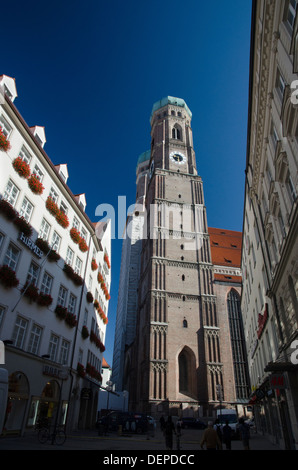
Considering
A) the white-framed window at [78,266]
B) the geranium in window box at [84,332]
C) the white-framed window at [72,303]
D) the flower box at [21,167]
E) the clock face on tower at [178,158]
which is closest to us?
the flower box at [21,167]

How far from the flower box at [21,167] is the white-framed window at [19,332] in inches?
272

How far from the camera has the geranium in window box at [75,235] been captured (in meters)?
20.5

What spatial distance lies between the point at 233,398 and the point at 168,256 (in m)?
18.4

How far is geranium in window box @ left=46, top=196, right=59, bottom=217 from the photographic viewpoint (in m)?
17.8

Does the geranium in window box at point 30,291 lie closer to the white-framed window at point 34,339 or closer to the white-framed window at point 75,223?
the white-framed window at point 34,339

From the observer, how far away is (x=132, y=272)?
223 feet

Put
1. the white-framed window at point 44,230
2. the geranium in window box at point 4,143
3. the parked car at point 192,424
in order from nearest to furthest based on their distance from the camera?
the geranium in window box at point 4,143 → the white-framed window at point 44,230 → the parked car at point 192,424

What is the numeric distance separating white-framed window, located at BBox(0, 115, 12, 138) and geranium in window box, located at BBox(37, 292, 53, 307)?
790 cm

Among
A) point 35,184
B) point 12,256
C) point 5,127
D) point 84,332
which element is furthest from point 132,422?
point 5,127

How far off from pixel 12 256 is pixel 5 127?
609 cm

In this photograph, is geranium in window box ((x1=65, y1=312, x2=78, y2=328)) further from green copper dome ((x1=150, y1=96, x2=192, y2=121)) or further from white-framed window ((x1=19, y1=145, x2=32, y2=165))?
green copper dome ((x1=150, y1=96, x2=192, y2=121))

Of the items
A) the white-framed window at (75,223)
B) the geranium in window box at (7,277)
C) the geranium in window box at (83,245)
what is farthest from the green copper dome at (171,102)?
the geranium in window box at (7,277)
